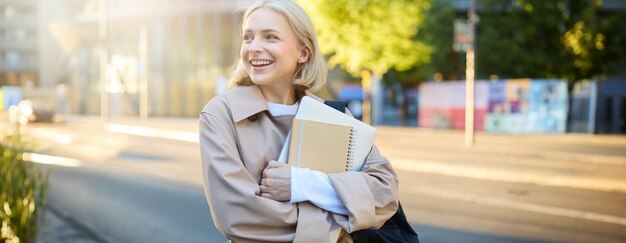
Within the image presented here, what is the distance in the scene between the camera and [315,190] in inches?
75.1

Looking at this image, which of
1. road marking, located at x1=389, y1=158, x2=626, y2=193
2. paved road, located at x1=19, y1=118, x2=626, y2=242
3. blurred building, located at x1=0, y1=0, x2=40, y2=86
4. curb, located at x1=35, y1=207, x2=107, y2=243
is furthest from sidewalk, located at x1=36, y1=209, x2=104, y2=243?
blurred building, located at x1=0, y1=0, x2=40, y2=86

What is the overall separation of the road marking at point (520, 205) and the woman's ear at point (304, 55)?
637 centimetres

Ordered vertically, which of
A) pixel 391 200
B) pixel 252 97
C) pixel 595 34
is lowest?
pixel 391 200

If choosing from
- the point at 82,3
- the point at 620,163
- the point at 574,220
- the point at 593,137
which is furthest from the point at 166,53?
the point at 574,220

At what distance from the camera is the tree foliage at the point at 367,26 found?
2286cm

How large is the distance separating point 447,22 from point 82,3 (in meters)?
35.8

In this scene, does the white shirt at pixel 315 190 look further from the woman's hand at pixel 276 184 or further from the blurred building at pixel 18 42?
the blurred building at pixel 18 42

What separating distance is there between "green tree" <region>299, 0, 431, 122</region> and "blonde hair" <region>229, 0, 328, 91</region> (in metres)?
20.6

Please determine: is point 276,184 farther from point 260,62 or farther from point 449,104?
point 449,104

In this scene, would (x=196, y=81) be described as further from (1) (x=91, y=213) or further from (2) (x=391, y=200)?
(2) (x=391, y=200)

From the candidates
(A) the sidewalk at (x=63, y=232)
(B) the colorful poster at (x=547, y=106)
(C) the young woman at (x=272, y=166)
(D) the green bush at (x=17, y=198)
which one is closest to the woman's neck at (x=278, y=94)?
(C) the young woman at (x=272, y=166)

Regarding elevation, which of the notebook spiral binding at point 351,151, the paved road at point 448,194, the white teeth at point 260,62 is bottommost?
the paved road at point 448,194

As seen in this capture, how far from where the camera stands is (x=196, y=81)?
150 ft

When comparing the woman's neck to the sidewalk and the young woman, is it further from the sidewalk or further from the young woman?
the sidewalk
